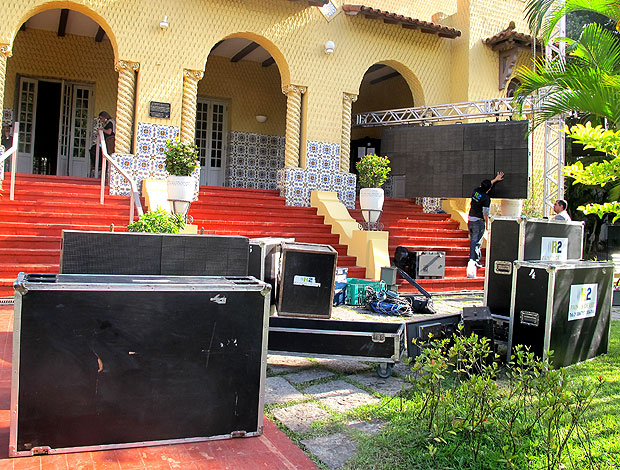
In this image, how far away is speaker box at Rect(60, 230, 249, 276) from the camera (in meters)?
3.90

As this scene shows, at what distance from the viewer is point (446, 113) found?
13477 mm

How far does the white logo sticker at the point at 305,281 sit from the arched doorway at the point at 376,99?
31.3ft

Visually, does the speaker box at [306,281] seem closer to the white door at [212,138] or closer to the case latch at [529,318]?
the case latch at [529,318]

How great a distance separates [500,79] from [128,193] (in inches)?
378

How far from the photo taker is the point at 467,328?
4.71m

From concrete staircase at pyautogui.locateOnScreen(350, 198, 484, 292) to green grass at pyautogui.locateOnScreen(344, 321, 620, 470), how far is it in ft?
20.5

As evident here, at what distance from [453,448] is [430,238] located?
351 inches

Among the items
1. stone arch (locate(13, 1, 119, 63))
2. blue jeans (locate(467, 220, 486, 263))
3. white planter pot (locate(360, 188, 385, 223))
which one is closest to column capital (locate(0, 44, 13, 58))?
stone arch (locate(13, 1, 119, 63))

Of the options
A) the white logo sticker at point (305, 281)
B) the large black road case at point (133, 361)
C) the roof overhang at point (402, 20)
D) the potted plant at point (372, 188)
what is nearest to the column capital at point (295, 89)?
the roof overhang at point (402, 20)

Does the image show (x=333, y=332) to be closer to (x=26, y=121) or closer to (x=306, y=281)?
(x=306, y=281)

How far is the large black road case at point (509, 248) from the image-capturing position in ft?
17.0

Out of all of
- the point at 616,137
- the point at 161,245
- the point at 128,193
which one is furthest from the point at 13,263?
the point at 616,137

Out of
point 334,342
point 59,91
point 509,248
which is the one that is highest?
point 59,91

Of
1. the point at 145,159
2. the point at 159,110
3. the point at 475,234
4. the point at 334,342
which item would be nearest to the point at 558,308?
the point at 334,342
